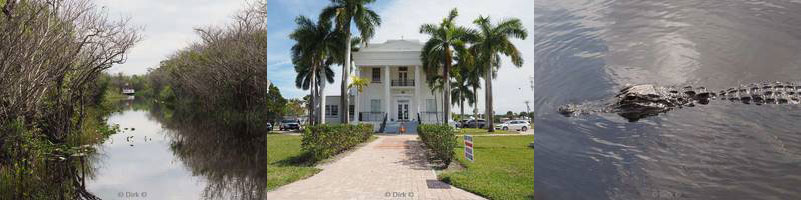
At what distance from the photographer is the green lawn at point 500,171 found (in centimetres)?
401

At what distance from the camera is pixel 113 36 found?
747 cm

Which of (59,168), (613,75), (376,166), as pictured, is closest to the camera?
(613,75)

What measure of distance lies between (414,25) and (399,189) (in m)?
1.55

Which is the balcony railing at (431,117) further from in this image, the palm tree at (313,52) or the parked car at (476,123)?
the palm tree at (313,52)

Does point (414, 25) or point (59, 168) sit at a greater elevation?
point (414, 25)

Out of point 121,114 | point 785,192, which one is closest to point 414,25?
point 785,192

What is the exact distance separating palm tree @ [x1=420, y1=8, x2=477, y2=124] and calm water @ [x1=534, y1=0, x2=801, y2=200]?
644 millimetres

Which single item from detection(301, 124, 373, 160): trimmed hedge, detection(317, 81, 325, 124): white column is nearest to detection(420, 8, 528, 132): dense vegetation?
detection(301, 124, 373, 160): trimmed hedge

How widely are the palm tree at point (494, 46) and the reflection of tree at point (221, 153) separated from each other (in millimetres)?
2510

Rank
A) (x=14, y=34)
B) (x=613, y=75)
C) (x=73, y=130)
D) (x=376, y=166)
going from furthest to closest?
(x=73, y=130) → (x=14, y=34) → (x=376, y=166) → (x=613, y=75)

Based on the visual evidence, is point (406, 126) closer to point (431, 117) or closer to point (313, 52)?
point (431, 117)

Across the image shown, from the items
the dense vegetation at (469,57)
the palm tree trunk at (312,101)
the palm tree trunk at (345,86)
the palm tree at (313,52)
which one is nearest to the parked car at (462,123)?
the dense vegetation at (469,57)

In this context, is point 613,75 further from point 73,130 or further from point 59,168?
point 73,130

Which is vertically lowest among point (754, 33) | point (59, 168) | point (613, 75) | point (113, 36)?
point (59, 168)
